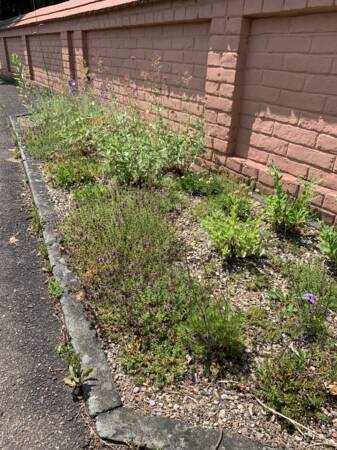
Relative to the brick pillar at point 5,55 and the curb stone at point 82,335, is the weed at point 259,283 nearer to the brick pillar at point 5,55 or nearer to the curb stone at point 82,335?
the curb stone at point 82,335

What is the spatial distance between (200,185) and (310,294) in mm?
2284

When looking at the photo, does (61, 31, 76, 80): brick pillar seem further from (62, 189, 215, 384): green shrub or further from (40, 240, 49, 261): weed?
(40, 240, 49, 261): weed

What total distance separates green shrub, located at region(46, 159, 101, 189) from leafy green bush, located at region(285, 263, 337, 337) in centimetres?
293

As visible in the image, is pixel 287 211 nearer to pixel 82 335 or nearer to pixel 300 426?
pixel 300 426

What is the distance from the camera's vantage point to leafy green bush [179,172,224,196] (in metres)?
4.20

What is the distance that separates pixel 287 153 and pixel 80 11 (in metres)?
6.79

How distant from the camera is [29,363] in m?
2.37

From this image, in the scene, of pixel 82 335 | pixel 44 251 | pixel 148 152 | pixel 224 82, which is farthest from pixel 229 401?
pixel 224 82

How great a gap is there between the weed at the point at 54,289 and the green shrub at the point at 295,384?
64.7 inches

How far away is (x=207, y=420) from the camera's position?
1934mm

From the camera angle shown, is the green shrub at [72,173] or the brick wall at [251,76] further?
the green shrub at [72,173]

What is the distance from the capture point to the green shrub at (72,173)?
4.63 meters

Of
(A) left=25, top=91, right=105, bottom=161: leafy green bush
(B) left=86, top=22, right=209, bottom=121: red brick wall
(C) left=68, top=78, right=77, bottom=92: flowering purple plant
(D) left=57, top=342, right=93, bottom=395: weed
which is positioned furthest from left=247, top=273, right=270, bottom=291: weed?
(C) left=68, top=78, right=77, bottom=92: flowering purple plant

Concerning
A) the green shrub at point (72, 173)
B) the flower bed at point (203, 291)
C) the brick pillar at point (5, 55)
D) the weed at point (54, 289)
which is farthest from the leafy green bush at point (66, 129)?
the brick pillar at point (5, 55)
